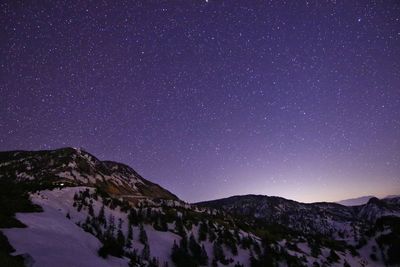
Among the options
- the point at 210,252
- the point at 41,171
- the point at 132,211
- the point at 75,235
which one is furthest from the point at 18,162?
the point at 75,235

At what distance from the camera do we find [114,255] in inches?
787

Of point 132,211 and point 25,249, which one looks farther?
point 132,211

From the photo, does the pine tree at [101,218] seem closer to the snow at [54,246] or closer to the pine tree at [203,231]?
the pine tree at [203,231]

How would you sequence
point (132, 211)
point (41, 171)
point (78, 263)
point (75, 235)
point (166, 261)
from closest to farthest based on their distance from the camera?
point (78, 263) < point (75, 235) < point (166, 261) < point (132, 211) < point (41, 171)

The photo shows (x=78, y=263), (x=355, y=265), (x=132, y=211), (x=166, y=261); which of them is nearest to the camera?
(x=78, y=263)

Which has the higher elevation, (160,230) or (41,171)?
(41,171)

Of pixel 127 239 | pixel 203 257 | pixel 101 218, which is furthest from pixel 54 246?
pixel 203 257

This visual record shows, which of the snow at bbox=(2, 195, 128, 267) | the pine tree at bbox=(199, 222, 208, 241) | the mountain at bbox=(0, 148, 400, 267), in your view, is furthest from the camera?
the pine tree at bbox=(199, 222, 208, 241)

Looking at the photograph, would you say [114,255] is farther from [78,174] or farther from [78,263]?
[78,174]

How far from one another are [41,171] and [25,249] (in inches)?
4409

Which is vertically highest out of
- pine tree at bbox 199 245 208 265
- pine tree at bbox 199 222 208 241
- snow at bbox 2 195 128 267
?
pine tree at bbox 199 222 208 241

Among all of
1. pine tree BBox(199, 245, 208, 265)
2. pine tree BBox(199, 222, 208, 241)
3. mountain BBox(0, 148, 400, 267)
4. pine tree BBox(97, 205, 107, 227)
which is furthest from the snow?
pine tree BBox(199, 222, 208, 241)

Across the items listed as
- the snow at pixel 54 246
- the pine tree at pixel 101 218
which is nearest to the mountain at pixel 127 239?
the snow at pixel 54 246

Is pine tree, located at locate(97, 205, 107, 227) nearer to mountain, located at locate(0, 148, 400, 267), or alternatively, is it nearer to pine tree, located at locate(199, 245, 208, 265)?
mountain, located at locate(0, 148, 400, 267)
